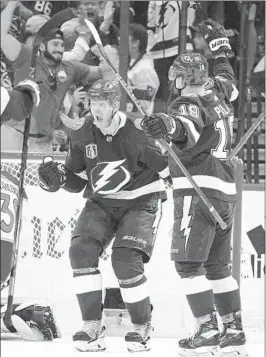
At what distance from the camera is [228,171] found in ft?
10.1

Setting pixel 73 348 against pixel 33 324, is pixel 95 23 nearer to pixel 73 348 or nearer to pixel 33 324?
pixel 33 324

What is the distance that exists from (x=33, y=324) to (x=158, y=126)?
1.00m

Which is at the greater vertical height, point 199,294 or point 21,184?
point 21,184

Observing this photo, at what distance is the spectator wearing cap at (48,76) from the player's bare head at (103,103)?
552mm

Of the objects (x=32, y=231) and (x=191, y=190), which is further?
(x=32, y=231)

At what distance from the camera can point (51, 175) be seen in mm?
3033

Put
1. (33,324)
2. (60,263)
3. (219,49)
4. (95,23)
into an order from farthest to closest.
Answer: (95,23) < (60,263) < (33,324) < (219,49)

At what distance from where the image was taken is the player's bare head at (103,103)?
118 inches

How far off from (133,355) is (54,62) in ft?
3.81

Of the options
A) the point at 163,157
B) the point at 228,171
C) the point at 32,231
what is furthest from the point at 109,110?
the point at 32,231

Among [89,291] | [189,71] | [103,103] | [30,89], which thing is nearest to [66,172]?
[103,103]

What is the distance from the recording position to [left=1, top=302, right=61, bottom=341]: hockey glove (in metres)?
3.28

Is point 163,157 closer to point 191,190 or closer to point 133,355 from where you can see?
point 191,190

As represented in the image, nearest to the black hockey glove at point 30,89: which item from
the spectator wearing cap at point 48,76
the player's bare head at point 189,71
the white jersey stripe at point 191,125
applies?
the white jersey stripe at point 191,125
